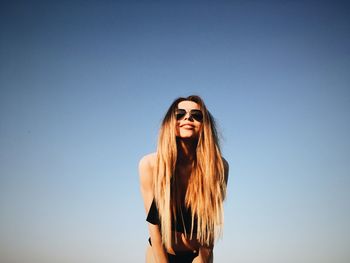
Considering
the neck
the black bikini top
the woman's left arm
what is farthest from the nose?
the woman's left arm

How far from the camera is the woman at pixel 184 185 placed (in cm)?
580

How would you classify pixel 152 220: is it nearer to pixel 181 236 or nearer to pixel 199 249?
pixel 181 236

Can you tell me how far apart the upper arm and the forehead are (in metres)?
1.08

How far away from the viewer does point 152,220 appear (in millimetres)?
5824

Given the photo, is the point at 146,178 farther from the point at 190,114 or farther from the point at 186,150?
the point at 190,114

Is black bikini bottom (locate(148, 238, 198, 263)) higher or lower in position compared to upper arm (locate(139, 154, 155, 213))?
lower

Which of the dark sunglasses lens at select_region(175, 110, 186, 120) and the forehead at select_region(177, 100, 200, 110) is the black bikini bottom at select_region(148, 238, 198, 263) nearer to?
the dark sunglasses lens at select_region(175, 110, 186, 120)

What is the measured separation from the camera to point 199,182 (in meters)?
6.13

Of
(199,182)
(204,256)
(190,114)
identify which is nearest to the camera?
(204,256)

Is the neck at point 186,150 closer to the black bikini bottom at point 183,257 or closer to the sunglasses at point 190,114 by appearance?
the sunglasses at point 190,114

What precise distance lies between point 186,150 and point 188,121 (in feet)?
1.84

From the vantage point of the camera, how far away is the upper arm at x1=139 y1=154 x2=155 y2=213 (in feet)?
20.2

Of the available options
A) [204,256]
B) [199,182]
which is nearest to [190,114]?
[199,182]

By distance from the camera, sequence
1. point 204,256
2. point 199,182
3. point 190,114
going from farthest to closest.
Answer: point 190,114 < point 199,182 < point 204,256
